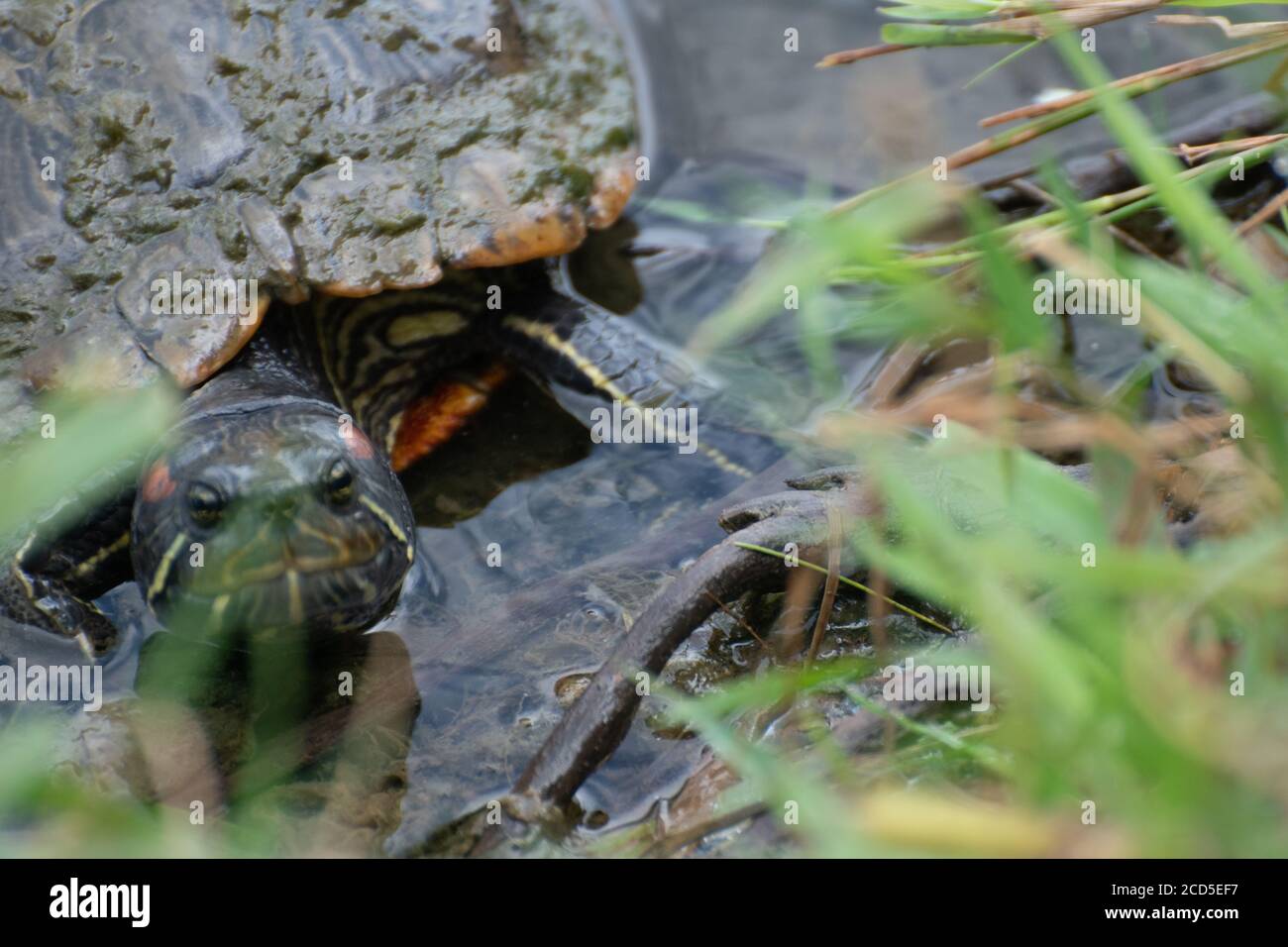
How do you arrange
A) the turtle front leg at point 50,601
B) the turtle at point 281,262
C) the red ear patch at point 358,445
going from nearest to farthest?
the turtle at point 281,262 → the red ear patch at point 358,445 → the turtle front leg at point 50,601

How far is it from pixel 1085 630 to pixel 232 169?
8.40 feet

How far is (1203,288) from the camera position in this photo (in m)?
1.79

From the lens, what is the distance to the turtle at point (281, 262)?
2455mm

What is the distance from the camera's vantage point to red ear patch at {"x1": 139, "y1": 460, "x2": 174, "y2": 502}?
249 cm

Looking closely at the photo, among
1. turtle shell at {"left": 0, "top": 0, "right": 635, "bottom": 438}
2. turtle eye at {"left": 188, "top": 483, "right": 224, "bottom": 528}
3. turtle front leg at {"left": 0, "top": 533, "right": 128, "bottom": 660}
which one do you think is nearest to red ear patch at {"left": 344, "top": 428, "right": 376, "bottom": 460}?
turtle eye at {"left": 188, "top": 483, "right": 224, "bottom": 528}

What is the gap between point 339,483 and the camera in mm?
2406

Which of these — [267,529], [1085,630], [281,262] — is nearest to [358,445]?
[267,529]

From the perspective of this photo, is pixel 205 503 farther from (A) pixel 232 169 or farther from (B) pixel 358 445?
(A) pixel 232 169

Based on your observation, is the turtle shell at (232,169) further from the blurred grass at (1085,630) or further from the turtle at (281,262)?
the blurred grass at (1085,630)

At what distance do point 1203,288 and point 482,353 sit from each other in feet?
8.16

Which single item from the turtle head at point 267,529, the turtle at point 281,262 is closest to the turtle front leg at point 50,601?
the turtle at point 281,262

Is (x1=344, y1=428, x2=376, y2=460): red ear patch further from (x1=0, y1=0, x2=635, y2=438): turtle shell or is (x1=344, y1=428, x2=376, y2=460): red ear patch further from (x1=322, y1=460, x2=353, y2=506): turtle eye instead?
(x1=0, y1=0, x2=635, y2=438): turtle shell

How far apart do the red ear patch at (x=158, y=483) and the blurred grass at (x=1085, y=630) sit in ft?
4.39

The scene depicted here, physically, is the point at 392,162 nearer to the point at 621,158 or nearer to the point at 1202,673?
the point at 621,158
